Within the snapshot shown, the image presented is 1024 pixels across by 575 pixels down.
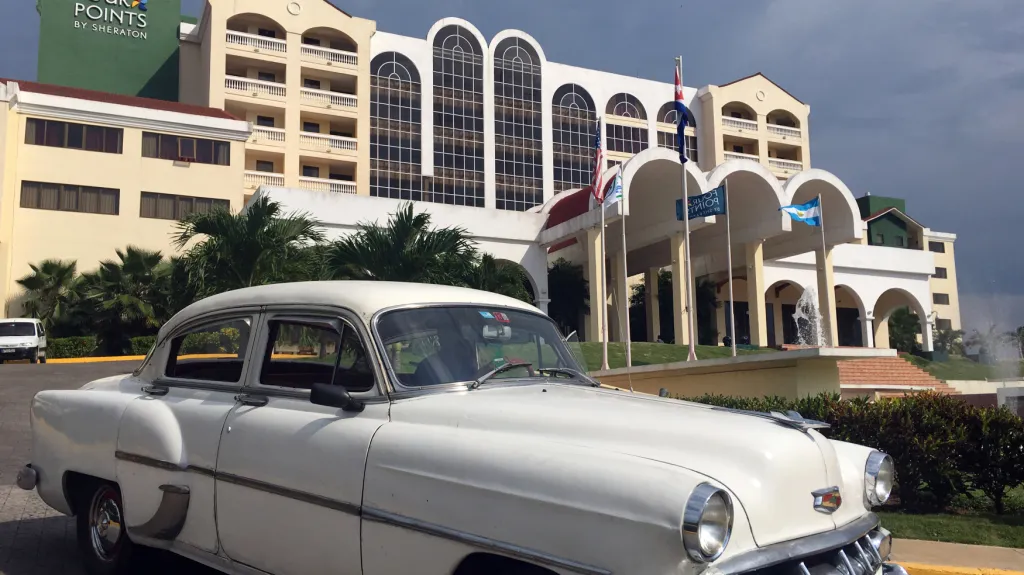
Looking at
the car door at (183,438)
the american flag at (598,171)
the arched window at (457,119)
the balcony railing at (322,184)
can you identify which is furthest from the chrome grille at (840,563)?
the arched window at (457,119)

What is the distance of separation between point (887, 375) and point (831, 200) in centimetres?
934

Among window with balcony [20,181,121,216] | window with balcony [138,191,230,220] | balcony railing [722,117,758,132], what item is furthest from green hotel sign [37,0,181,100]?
balcony railing [722,117,758,132]

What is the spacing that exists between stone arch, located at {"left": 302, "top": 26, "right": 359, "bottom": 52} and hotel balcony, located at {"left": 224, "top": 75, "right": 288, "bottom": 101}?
3936 millimetres

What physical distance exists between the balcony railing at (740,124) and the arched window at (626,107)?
5534mm

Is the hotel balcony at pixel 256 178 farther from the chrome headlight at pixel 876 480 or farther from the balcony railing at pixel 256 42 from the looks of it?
the chrome headlight at pixel 876 480

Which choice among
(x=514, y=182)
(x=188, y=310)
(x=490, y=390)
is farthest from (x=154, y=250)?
(x=490, y=390)

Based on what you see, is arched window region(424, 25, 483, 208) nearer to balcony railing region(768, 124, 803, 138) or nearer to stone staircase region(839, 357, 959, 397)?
balcony railing region(768, 124, 803, 138)

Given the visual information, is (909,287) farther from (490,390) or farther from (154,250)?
(490,390)

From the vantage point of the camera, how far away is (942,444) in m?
7.07

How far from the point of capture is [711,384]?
15336 mm

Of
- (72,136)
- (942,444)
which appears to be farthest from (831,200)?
(72,136)

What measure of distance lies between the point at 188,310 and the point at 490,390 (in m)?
2.31

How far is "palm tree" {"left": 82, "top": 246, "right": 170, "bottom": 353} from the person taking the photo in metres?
26.8

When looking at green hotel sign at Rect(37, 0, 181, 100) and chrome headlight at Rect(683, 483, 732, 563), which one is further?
green hotel sign at Rect(37, 0, 181, 100)
